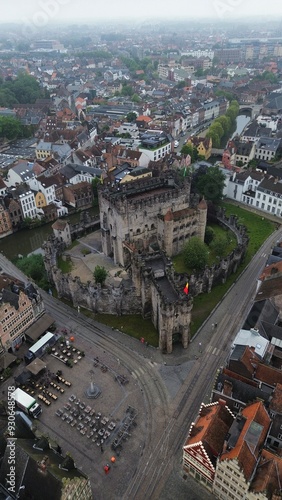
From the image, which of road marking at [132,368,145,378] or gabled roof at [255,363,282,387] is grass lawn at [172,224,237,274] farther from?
gabled roof at [255,363,282,387]

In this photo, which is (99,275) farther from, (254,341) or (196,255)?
(254,341)

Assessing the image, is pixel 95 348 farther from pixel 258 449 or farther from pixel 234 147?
pixel 234 147

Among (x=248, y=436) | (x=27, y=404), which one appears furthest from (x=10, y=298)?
(x=248, y=436)

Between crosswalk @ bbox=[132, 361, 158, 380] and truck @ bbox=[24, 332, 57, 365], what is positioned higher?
truck @ bbox=[24, 332, 57, 365]

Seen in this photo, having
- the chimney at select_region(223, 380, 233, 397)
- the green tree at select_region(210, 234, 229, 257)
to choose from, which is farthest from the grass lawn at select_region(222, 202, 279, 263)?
the chimney at select_region(223, 380, 233, 397)

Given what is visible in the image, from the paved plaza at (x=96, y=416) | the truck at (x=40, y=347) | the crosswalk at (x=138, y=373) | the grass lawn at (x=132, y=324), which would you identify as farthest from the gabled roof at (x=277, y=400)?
the truck at (x=40, y=347)
